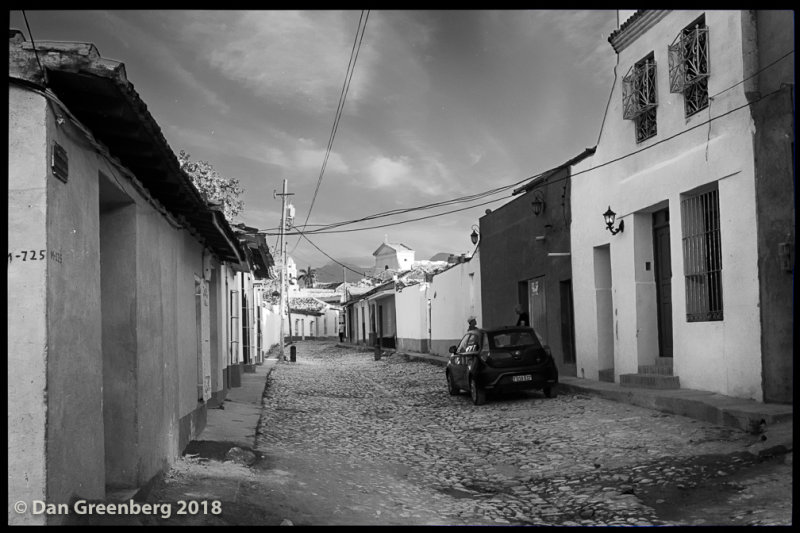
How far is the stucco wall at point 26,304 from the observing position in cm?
402

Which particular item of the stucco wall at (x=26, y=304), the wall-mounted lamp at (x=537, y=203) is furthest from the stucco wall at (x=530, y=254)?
the stucco wall at (x=26, y=304)

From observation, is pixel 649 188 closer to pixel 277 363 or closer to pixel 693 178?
pixel 693 178

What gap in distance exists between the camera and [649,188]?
517 inches

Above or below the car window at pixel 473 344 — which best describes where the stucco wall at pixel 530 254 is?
above

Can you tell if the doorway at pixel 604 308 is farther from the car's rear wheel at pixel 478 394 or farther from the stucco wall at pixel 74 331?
the stucco wall at pixel 74 331

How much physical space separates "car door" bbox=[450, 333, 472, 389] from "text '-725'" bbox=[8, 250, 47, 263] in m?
11.1

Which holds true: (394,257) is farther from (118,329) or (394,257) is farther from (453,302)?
(118,329)

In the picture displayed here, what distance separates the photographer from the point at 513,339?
14.1 meters

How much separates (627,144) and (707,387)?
4.81 meters

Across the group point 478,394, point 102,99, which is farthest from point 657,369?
point 102,99

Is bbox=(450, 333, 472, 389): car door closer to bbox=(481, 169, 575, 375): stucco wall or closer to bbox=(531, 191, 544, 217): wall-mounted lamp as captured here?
bbox=(481, 169, 575, 375): stucco wall

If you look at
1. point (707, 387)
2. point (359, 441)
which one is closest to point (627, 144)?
point (707, 387)

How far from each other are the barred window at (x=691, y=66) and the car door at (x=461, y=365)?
6.01 m

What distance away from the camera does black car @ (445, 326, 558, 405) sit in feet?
44.8
